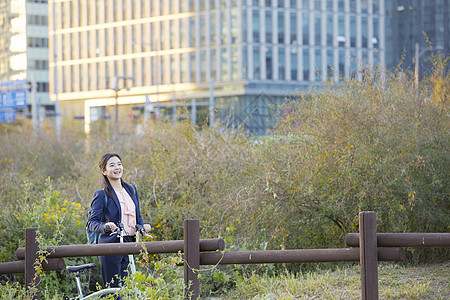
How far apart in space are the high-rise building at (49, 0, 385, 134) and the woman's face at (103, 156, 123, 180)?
59.6 meters

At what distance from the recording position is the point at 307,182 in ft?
31.6

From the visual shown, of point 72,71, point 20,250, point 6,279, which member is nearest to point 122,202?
point 20,250

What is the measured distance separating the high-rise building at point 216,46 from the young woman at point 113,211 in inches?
2347

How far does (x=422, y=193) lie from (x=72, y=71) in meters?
74.5

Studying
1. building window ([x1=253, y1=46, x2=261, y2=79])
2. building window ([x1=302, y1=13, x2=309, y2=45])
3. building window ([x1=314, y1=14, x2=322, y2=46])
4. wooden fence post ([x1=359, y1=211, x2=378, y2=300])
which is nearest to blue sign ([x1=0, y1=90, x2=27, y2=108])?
building window ([x1=253, y1=46, x2=261, y2=79])

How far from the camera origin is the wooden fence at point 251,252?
21.0 feet

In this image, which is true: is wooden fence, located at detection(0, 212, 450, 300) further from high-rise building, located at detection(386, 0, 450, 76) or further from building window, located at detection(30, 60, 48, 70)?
building window, located at detection(30, 60, 48, 70)

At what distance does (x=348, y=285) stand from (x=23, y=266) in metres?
3.33

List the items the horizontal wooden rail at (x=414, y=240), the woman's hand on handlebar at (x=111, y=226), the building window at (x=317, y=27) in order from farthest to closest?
the building window at (x=317, y=27)
the woman's hand on handlebar at (x=111, y=226)
the horizontal wooden rail at (x=414, y=240)

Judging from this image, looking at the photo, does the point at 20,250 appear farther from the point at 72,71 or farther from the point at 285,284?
the point at 72,71

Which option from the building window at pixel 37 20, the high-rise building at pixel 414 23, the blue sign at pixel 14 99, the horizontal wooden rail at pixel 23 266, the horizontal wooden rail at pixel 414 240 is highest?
the building window at pixel 37 20

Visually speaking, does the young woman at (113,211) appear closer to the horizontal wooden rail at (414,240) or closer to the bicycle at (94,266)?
the bicycle at (94,266)

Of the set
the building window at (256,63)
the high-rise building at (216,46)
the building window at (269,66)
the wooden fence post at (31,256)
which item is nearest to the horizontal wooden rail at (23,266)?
the wooden fence post at (31,256)

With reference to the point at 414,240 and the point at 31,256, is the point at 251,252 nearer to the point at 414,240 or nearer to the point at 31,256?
the point at 414,240
